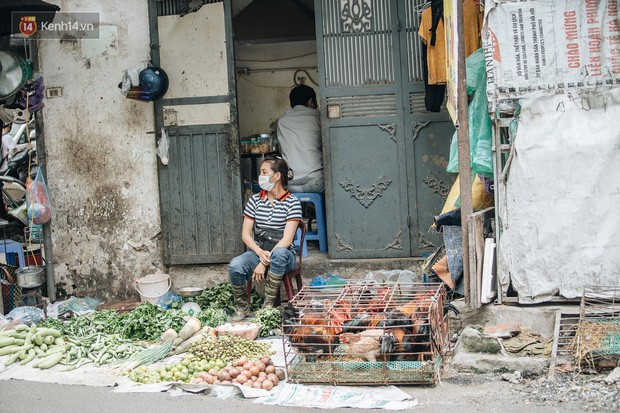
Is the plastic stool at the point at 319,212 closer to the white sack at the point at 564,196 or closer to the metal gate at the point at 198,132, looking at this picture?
the metal gate at the point at 198,132

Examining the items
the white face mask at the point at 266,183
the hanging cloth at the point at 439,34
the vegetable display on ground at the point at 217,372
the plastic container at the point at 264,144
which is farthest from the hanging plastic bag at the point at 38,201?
the hanging cloth at the point at 439,34

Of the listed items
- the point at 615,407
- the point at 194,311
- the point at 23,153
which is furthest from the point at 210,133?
the point at 23,153

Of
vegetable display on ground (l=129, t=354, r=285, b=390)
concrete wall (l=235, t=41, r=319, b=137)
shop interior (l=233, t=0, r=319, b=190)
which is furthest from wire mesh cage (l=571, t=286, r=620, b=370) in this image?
concrete wall (l=235, t=41, r=319, b=137)

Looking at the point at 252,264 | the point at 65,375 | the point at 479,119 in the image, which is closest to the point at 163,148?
the point at 252,264

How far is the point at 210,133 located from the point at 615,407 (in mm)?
5366

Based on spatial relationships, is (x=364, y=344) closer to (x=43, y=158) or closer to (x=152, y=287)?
(x=152, y=287)

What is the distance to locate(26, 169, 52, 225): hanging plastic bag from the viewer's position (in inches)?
371

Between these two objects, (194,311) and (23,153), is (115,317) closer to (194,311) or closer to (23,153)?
(194,311)

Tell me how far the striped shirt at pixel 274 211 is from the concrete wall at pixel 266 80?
5.19 metres

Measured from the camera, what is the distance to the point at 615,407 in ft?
19.0

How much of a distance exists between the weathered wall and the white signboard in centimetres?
413

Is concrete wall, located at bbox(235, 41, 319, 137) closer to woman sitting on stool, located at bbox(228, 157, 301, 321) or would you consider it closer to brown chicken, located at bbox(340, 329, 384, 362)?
woman sitting on stool, located at bbox(228, 157, 301, 321)

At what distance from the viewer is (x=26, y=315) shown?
29.4 feet

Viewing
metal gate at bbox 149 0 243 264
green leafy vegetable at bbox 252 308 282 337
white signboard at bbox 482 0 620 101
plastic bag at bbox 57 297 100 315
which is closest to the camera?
white signboard at bbox 482 0 620 101
